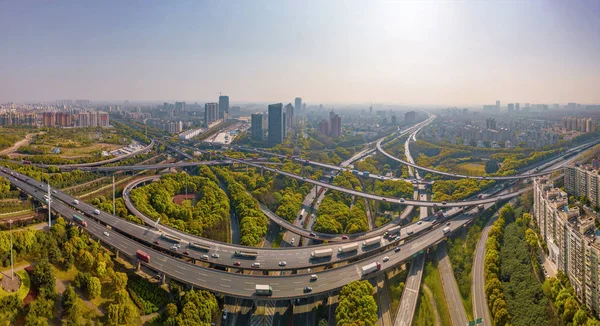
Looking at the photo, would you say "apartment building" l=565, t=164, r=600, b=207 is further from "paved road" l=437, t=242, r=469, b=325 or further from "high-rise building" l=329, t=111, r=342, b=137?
"high-rise building" l=329, t=111, r=342, b=137

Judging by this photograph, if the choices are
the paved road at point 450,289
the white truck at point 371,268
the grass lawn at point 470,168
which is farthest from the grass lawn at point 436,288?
the grass lawn at point 470,168

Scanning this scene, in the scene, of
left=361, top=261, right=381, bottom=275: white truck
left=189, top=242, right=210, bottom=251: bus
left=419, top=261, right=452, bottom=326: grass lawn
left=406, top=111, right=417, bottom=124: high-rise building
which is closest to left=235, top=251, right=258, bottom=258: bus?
left=189, top=242, right=210, bottom=251: bus

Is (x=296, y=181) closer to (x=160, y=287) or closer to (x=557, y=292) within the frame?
(x=160, y=287)

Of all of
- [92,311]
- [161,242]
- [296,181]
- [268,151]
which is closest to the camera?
[92,311]

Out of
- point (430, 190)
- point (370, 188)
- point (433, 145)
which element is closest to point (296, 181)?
point (370, 188)

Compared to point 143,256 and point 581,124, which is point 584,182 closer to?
point 143,256

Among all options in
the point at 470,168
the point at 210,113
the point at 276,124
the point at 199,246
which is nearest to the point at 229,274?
the point at 199,246
